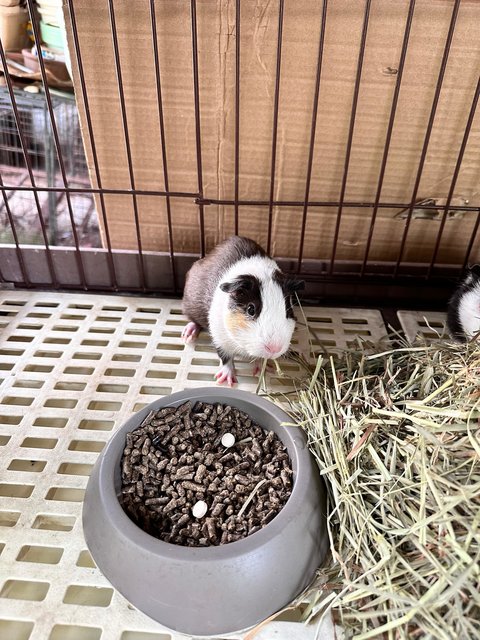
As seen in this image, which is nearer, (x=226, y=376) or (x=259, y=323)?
(x=259, y=323)

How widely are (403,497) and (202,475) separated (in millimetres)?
431

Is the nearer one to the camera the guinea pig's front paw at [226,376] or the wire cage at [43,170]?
the guinea pig's front paw at [226,376]

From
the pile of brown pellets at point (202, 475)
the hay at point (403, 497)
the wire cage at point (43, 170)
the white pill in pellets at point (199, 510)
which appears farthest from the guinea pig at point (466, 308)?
the wire cage at point (43, 170)

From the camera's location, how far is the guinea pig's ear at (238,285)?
129 centimetres

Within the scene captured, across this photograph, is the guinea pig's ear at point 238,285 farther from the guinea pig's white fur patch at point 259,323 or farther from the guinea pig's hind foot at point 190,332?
the guinea pig's hind foot at point 190,332

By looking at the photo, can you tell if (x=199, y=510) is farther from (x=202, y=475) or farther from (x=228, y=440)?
(x=228, y=440)

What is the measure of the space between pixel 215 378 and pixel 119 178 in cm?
80

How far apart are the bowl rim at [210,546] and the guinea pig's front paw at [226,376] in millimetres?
246

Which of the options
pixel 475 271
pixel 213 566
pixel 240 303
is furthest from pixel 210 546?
pixel 475 271

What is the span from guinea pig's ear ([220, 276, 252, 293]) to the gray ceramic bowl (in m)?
0.51

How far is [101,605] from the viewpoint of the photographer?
3.21 feet

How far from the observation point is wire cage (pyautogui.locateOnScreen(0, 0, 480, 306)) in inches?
56.3

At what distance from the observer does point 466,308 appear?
154cm

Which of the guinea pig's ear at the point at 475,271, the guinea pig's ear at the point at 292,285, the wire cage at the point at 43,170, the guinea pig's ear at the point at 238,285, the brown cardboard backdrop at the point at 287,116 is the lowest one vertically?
the wire cage at the point at 43,170
